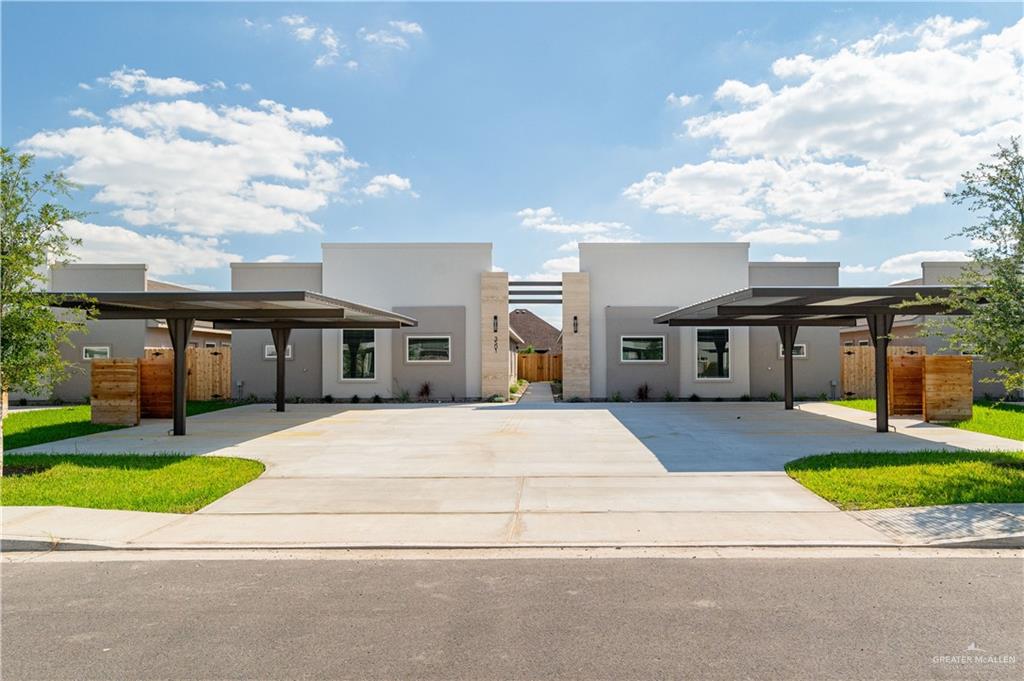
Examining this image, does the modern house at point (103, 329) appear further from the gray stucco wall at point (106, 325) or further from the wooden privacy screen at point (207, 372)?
the wooden privacy screen at point (207, 372)

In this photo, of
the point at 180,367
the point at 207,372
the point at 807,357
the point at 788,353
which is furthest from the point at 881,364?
the point at 207,372

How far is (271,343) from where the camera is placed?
26.6 meters

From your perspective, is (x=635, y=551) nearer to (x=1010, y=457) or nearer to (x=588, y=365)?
(x=1010, y=457)

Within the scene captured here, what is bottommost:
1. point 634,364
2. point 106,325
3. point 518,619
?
point 518,619

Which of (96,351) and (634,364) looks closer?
(634,364)

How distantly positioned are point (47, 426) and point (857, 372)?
1035 inches

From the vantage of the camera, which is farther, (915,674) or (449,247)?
(449,247)

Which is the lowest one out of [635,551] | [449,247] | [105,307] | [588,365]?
[635,551]

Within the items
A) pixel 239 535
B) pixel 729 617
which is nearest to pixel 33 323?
pixel 239 535

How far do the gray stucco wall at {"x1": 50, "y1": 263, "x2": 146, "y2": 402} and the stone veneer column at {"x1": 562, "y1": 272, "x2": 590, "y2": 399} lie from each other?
16318mm

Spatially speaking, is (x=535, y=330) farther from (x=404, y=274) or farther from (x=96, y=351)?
(x=96, y=351)

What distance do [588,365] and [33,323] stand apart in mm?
18197

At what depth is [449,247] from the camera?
26.4m

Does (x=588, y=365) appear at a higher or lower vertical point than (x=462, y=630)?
higher
